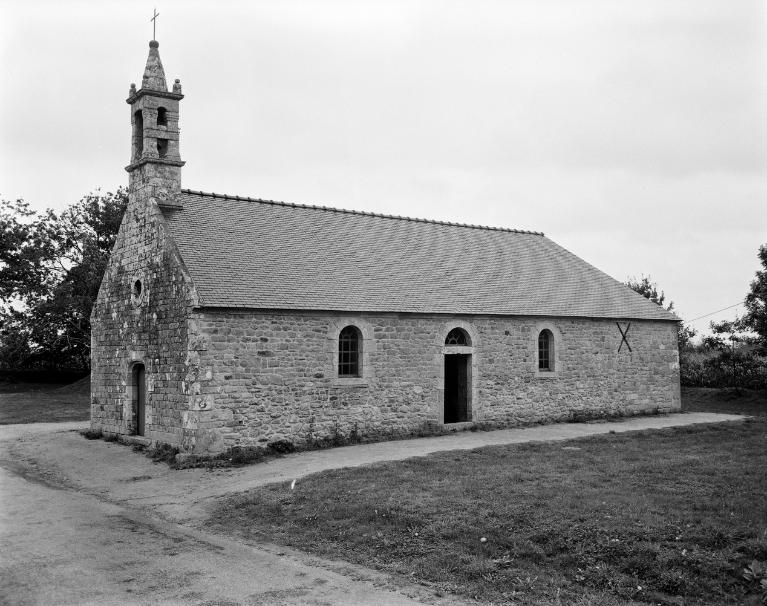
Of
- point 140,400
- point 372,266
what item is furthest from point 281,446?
point 372,266

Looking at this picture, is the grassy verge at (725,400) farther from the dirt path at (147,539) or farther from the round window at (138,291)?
the round window at (138,291)

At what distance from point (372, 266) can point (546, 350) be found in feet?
22.7

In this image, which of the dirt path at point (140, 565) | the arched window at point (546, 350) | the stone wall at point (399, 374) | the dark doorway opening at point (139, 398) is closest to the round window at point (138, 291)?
the dark doorway opening at point (139, 398)

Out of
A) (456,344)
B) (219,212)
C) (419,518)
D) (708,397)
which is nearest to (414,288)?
(456,344)

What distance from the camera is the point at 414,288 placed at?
22266 millimetres

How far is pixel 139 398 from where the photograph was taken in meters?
20.6

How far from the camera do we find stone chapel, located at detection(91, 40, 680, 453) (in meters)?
18.0

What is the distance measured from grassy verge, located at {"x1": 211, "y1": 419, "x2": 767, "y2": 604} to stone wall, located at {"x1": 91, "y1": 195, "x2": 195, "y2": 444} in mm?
5853

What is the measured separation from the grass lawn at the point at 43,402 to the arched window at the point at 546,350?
58.1ft

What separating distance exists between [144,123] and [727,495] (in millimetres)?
16807

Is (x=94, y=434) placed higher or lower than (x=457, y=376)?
lower

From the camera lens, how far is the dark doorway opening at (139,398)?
2047cm

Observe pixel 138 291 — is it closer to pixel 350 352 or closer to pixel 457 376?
pixel 350 352

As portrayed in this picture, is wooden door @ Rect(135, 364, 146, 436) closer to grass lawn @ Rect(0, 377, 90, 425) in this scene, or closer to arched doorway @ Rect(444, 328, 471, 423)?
arched doorway @ Rect(444, 328, 471, 423)
